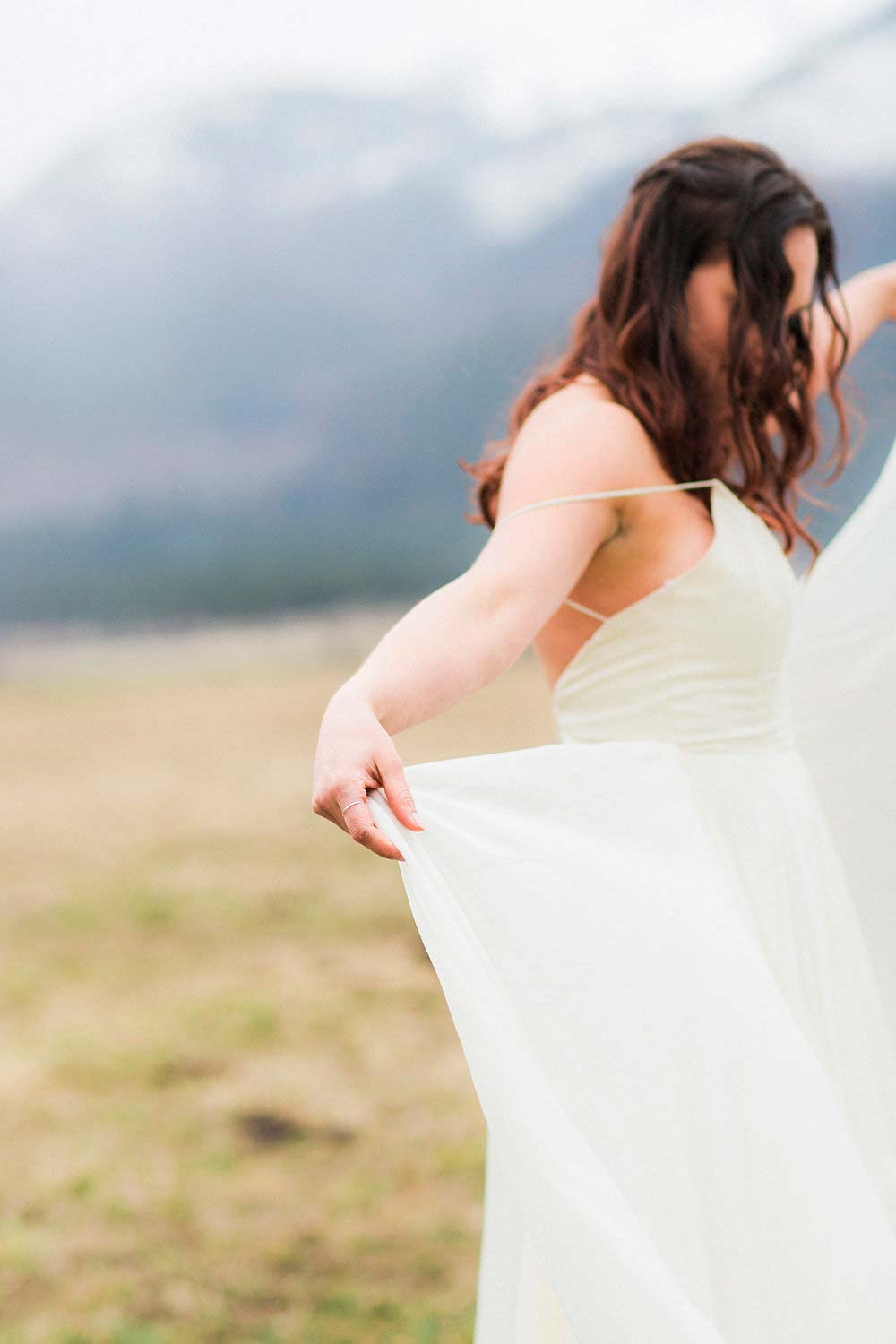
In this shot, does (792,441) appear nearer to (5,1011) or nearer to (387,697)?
(387,697)

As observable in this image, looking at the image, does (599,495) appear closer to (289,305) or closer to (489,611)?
(489,611)

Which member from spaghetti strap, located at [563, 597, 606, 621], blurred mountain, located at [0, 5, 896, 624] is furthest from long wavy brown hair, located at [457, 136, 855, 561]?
blurred mountain, located at [0, 5, 896, 624]

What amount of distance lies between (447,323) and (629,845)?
54299 mm

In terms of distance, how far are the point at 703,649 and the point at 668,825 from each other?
23 cm

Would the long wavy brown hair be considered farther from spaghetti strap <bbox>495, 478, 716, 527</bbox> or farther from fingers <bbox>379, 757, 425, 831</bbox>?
fingers <bbox>379, 757, 425, 831</bbox>

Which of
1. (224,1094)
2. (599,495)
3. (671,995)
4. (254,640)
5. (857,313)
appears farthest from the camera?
(254,640)

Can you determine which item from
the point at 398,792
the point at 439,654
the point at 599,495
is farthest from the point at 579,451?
the point at 398,792

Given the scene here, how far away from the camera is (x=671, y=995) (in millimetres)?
1146

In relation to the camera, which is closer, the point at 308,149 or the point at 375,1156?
the point at 375,1156

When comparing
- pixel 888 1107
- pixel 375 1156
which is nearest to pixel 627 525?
pixel 888 1107

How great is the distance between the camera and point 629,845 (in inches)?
49.7

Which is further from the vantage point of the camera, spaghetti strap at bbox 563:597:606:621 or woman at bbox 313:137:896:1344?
spaghetti strap at bbox 563:597:606:621

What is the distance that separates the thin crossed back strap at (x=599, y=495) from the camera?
1.28 metres

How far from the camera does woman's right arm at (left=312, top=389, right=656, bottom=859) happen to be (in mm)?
1044
